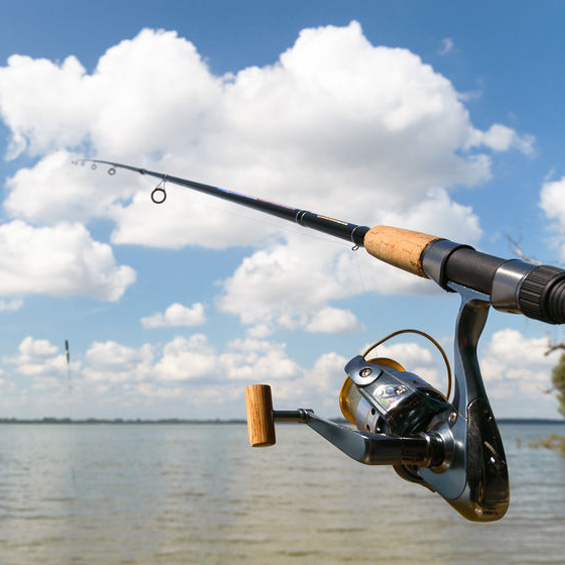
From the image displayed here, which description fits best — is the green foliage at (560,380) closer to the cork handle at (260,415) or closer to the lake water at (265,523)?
the lake water at (265,523)

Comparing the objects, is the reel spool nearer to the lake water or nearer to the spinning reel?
the spinning reel

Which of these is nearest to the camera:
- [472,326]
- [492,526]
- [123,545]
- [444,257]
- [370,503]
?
[472,326]

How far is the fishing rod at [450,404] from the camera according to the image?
3.95ft

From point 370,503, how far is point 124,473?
1010cm

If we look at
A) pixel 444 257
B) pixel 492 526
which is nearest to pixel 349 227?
pixel 444 257

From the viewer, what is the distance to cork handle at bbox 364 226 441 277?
1564 mm

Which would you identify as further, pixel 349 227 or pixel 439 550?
pixel 439 550

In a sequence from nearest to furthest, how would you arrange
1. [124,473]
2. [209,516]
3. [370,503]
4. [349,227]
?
[349,227], [209,516], [370,503], [124,473]

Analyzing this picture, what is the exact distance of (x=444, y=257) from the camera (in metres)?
1.39

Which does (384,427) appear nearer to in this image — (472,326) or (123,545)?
(472,326)

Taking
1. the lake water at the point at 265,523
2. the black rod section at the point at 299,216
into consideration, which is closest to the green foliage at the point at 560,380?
the lake water at the point at 265,523

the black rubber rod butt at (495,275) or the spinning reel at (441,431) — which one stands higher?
the black rubber rod butt at (495,275)

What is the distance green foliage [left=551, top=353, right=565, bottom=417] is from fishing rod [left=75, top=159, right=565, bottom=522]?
102ft

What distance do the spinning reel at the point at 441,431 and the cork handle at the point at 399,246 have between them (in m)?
0.24
